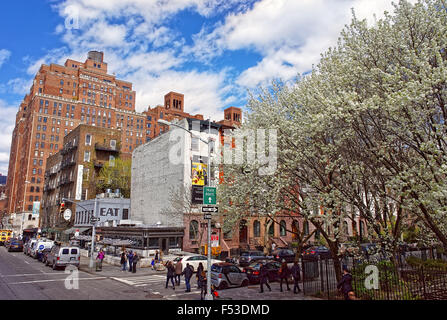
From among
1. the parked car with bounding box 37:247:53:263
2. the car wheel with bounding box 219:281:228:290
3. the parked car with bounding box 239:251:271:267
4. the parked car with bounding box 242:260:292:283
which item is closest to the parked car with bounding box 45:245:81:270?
the parked car with bounding box 37:247:53:263

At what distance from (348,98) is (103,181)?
58.4m

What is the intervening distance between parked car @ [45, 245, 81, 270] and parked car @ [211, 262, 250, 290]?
1477 centimetres

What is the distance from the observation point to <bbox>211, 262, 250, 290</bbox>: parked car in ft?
63.4

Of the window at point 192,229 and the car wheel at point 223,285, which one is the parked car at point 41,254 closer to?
the window at point 192,229

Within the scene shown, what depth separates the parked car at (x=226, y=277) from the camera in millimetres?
19336

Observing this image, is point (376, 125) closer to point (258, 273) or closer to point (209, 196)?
point (209, 196)

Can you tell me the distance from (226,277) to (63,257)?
15.9 metres

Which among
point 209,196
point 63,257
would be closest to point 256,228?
point 63,257

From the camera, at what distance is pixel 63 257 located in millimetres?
27297

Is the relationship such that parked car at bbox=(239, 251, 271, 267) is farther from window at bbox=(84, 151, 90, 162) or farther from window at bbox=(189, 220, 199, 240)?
window at bbox=(84, 151, 90, 162)

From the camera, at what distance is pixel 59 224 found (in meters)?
68.5
